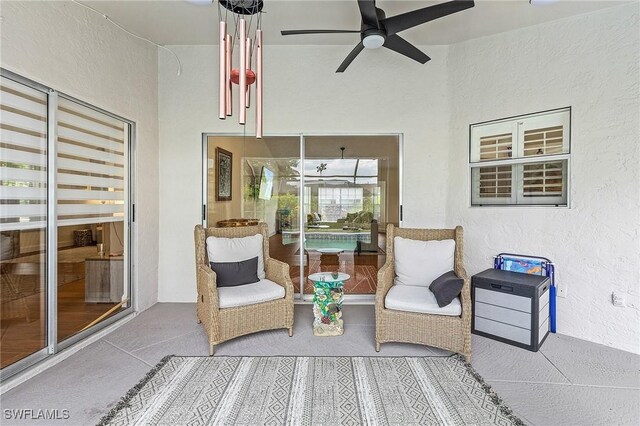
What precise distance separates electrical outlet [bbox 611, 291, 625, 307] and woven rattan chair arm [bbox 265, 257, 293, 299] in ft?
9.63

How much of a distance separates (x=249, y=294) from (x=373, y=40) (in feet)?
7.85

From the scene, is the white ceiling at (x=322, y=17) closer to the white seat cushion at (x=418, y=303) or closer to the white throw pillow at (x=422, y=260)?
the white throw pillow at (x=422, y=260)

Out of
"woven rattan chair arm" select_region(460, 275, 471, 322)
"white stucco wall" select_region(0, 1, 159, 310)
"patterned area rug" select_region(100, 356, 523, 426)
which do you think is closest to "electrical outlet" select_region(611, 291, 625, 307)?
"woven rattan chair arm" select_region(460, 275, 471, 322)

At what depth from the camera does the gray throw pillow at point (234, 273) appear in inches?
118

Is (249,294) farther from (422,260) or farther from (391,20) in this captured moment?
(391,20)

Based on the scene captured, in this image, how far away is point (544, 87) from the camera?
3191 mm

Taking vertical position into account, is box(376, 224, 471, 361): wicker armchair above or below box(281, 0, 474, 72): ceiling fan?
below

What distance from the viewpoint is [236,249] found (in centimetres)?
322

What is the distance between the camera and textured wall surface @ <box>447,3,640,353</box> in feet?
9.04

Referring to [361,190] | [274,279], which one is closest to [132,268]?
[274,279]

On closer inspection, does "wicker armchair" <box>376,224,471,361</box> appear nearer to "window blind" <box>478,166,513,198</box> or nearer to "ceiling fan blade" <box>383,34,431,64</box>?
"window blind" <box>478,166,513,198</box>

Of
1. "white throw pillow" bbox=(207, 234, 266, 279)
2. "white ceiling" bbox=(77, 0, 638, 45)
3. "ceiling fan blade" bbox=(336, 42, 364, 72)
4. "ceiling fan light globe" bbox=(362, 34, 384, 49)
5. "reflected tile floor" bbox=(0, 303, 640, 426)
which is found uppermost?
"white ceiling" bbox=(77, 0, 638, 45)

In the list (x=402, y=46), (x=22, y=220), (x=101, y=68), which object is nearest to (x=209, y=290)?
(x=22, y=220)

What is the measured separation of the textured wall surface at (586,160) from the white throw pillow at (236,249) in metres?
2.53
